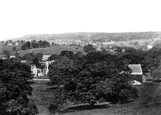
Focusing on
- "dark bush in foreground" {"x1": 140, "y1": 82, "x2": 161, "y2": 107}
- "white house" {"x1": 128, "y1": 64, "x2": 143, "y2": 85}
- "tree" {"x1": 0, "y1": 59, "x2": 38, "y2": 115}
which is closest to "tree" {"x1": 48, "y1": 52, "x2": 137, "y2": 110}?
"dark bush in foreground" {"x1": 140, "y1": 82, "x2": 161, "y2": 107}

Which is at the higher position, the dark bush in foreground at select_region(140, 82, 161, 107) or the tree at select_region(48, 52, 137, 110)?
the tree at select_region(48, 52, 137, 110)

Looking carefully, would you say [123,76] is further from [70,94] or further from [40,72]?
[40,72]

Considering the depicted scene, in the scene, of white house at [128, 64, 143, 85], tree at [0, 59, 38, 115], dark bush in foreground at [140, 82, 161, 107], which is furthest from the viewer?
white house at [128, 64, 143, 85]

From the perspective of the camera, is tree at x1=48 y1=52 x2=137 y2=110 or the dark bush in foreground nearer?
tree at x1=48 y1=52 x2=137 y2=110

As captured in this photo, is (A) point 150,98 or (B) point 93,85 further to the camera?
(A) point 150,98

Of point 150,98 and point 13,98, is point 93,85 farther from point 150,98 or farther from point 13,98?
point 13,98

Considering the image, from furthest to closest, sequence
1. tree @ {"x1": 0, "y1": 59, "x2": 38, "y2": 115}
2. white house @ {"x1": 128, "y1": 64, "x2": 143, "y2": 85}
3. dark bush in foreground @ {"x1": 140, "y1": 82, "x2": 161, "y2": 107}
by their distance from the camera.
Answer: white house @ {"x1": 128, "y1": 64, "x2": 143, "y2": 85} < dark bush in foreground @ {"x1": 140, "y1": 82, "x2": 161, "y2": 107} < tree @ {"x1": 0, "y1": 59, "x2": 38, "y2": 115}

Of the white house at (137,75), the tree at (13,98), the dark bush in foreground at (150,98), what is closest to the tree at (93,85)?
the dark bush in foreground at (150,98)

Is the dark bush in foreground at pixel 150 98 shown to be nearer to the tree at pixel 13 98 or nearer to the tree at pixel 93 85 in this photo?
the tree at pixel 93 85

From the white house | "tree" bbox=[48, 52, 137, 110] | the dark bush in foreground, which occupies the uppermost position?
"tree" bbox=[48, 52, 137, 110]

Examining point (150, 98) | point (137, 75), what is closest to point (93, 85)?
point (150, 98)

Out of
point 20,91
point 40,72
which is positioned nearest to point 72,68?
point 20,91

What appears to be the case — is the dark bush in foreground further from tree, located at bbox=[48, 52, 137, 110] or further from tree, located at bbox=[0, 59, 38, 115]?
tree, located at bbox=[0, 59, 38, 115]
